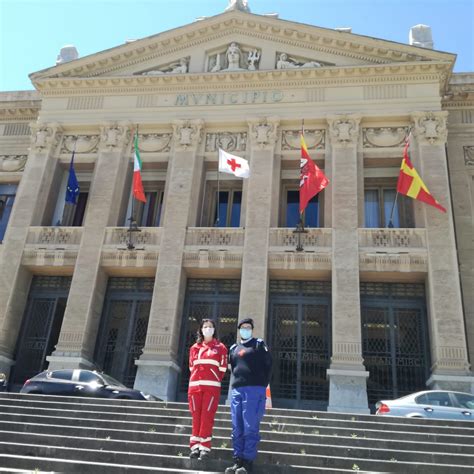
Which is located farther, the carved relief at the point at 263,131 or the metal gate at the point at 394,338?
the carved relief at the point at 263,131

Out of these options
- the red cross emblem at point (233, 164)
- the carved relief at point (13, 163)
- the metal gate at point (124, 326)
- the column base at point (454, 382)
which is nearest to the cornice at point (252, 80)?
the carved relief at point (13, 163)

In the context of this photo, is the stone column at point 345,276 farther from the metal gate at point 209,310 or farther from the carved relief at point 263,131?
the metal gate at point 209,310

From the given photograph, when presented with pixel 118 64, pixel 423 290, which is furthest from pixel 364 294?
pixel 118 64

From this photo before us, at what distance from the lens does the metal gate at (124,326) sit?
710 inches

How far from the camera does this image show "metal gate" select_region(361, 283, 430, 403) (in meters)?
16.4

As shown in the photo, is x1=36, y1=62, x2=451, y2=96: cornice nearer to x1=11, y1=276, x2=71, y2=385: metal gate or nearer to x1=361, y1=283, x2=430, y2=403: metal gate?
x1=361, y1=283, x2=430, y2=403: metal gate

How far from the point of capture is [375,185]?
789 inches

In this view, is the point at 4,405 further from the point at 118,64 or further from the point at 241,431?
the point at 118,64

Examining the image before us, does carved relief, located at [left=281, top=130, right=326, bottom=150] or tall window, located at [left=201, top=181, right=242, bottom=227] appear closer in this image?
carved relief, located at [left=281, top=130, right=326, bottom=150]

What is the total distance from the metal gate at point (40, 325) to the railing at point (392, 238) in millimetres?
11070

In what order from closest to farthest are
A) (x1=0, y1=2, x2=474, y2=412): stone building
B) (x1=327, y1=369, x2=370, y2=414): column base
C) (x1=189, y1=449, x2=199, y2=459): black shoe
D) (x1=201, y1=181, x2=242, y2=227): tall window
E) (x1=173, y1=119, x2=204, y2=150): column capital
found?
(x1=189, y1=449, x2=199, y2=459): black shoe < (x1=327, y1=369, x2=370, y2=414): column base < (x1=0, y1=2, x2=474, y2=412): stone building < (x1=201, y1=181, x2=242, y2=227): tall window < (x1=173, y1=119, x2=204, y2=150): column capital

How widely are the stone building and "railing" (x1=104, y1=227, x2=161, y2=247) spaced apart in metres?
0.07

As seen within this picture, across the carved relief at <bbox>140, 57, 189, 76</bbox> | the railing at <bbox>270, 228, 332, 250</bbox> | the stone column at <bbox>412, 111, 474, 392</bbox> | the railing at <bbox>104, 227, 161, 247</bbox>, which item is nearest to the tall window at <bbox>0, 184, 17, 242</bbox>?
the railing at <bbox>104, 227, 161, 247</bbox>

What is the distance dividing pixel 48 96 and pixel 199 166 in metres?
7.80
